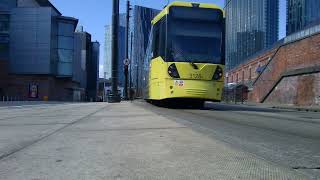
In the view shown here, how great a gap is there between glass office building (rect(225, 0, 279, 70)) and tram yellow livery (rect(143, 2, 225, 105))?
40.6ft

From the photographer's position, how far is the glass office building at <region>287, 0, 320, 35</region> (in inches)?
2266

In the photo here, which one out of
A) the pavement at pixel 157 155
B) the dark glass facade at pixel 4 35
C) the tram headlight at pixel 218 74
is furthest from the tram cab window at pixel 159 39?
the dark glass facade at pixel 4 35

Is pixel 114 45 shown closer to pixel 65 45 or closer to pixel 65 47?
pixel 65 47

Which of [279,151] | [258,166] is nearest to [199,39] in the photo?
[279,151]

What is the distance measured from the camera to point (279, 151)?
6.65 meters

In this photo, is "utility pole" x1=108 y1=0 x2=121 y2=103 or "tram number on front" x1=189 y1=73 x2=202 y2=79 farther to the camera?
"utility pole" x1=108 y1=0 x2=121 y2=103

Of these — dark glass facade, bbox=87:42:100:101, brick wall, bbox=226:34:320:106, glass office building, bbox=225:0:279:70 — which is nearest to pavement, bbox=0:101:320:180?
glass office building, bbox=225:0:279:70

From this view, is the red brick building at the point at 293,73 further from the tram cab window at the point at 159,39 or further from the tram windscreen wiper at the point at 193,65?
the tram windscreen wiper at the point at 193,65

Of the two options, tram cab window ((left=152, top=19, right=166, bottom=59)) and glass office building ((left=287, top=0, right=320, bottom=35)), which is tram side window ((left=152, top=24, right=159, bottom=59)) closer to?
tram cab window ((left=152, top=19, right=166, bottom=59))

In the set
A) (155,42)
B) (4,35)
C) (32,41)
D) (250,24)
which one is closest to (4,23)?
(4,35)

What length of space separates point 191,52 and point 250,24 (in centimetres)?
3794

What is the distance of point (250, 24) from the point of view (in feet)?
184

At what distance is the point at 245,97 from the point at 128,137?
66069 millimetres

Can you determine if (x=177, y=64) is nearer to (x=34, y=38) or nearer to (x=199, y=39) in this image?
(x=199, y=39)
